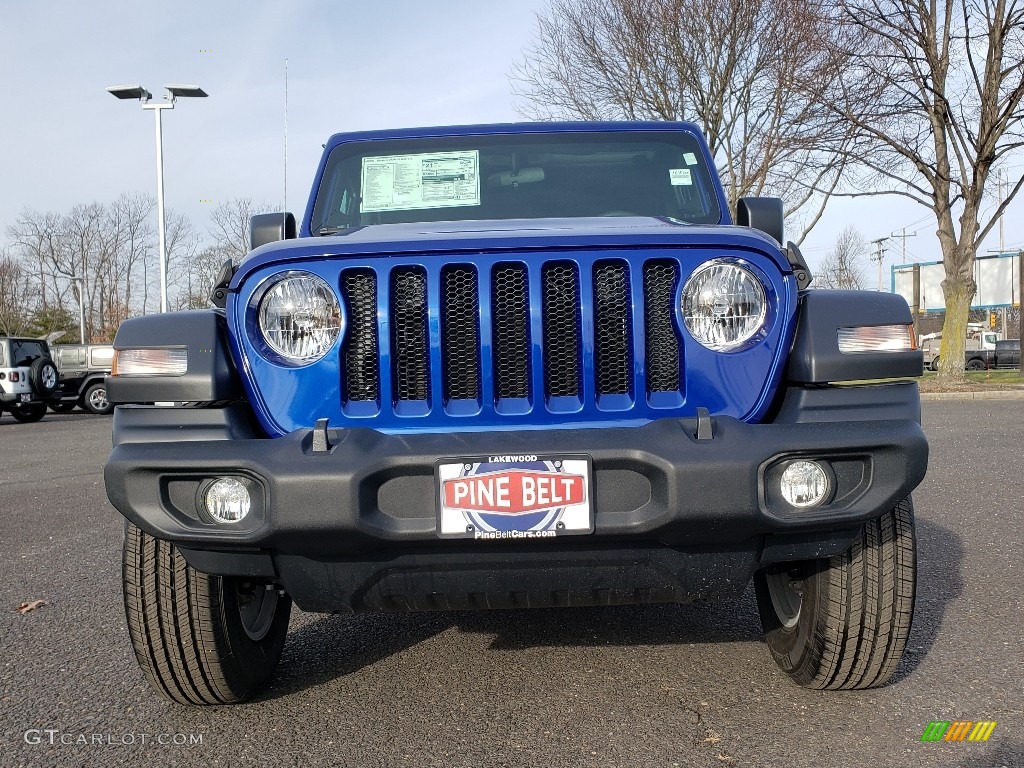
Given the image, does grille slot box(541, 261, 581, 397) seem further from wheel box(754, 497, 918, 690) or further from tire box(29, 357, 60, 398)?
tire box(29, 357, 60, 398)

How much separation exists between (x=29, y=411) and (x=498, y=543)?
65.8 ft

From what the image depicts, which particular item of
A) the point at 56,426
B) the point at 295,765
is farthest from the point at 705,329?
the point at 56,426

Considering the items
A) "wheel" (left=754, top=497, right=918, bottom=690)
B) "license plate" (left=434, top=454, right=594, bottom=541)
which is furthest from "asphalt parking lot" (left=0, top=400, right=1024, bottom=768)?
"license plate" (left=434, top=454, right=594, bottom=541)

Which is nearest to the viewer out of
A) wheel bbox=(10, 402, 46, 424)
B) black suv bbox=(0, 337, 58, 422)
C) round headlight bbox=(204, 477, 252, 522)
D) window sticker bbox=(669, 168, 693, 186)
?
round headlight bbox=(204, 477, 252, 522)

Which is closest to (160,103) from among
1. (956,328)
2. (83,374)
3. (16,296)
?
(83,374)

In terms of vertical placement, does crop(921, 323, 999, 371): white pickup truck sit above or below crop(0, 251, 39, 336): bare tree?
below

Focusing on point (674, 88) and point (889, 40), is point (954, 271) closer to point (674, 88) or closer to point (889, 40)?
point (889, 40)

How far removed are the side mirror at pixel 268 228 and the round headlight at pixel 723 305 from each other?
1802 millimetres

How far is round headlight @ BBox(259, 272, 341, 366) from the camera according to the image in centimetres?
239

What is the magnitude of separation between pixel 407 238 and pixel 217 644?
1265 mm

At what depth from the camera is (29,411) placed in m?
19.4

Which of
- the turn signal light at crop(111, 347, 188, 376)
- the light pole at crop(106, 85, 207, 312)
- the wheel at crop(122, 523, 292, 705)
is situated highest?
the light pole at crop(106, 85, 207, 312)

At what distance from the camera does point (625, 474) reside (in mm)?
2168

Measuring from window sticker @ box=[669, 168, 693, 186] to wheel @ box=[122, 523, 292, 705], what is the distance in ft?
7.41
